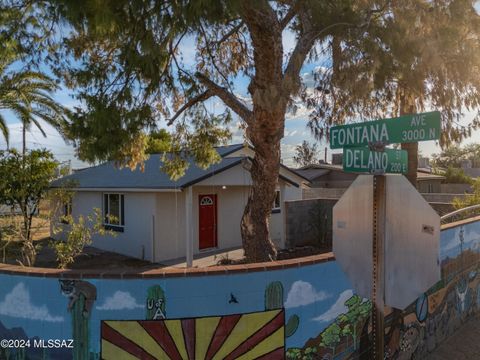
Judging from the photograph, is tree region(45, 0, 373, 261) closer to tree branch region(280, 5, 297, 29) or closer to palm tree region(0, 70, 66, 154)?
tree branch region(280, 5, 297, 29)

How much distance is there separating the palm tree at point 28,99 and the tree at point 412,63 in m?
8.09

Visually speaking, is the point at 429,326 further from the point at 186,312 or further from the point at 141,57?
the point at 141,57

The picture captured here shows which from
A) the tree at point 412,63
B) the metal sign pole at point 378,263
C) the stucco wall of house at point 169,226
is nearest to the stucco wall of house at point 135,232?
the stucco wall of house at point 169,226

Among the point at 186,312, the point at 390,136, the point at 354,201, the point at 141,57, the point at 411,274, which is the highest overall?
the point at 141,57

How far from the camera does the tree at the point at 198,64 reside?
6.25 meters

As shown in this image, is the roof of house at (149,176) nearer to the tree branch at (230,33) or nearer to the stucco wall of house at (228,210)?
the stucco wall of house at (228,210)

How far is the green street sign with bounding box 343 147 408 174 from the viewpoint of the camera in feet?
10.2

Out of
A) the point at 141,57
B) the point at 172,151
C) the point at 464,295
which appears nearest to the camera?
the point at 141,57

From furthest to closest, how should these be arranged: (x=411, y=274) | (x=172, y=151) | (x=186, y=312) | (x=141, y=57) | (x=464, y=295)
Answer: (x=172, y=151) < (x=464, y=295) < (x=141, y=57) < (x=186, y=312) < (x=411, y=274)

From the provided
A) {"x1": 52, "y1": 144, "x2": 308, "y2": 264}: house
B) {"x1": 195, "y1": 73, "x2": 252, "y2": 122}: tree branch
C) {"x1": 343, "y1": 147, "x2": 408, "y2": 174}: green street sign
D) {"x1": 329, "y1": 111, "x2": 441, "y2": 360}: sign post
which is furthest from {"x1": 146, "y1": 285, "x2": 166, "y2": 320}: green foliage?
{"x1": 52, "y1": 144, "x2": 308, "y2": 264}: house

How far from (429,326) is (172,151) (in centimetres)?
779

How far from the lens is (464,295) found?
24.2 ft

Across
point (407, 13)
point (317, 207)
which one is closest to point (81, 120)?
point (407, 13)

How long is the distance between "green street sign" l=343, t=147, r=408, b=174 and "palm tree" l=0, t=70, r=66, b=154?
426 inches
